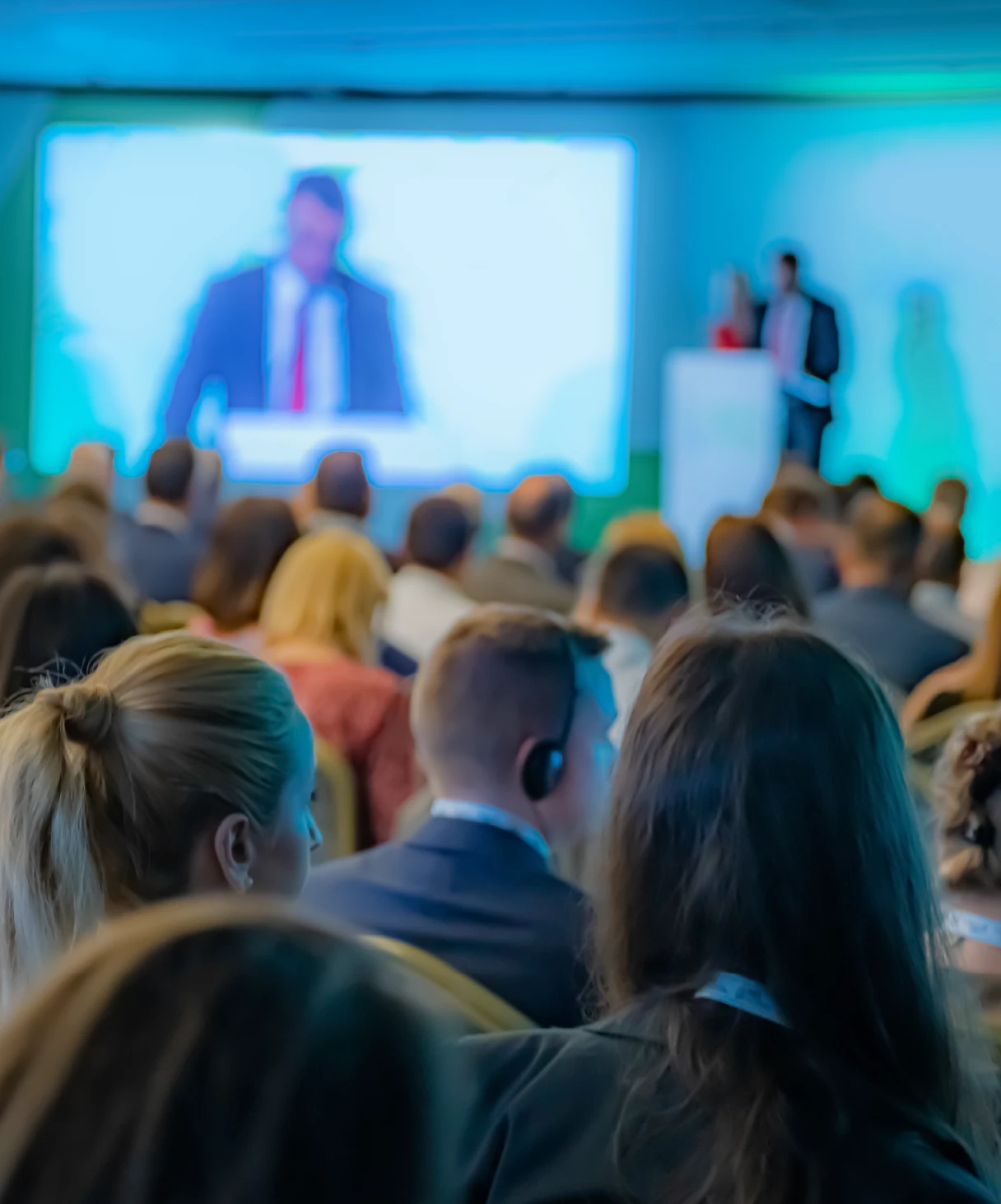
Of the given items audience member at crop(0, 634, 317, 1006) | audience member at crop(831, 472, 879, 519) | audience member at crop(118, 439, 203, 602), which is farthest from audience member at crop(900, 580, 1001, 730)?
audience member at crop(831, 472, 879, 519)

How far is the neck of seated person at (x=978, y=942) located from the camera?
5.57 ft

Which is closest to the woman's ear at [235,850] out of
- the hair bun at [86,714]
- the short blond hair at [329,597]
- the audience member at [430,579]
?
the hair bun at [86,714]

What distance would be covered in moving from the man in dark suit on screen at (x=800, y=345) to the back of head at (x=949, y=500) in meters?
2.26

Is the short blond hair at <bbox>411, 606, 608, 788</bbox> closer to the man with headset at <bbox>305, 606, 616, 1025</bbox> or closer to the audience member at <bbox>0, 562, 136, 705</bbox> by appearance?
the man with headset at <bbox>305, 606, 616, 1025</bbox>

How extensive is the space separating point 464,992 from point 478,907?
0.77 feet

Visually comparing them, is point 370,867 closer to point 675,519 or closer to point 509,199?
point 675,519

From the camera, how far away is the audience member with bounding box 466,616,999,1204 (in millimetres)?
1062

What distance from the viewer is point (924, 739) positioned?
111 inches

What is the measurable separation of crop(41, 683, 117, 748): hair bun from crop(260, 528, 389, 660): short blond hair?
5.93 feet

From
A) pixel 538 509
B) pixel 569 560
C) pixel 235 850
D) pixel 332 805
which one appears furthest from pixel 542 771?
pixel 569 560

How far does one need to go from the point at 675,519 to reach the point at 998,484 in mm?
2227

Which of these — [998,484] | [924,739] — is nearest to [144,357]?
[998,484]

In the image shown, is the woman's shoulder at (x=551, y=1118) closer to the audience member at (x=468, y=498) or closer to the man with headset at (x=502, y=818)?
the man with headset at (x=502, y=818)

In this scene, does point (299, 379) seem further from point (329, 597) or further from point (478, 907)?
point (478, 907)
